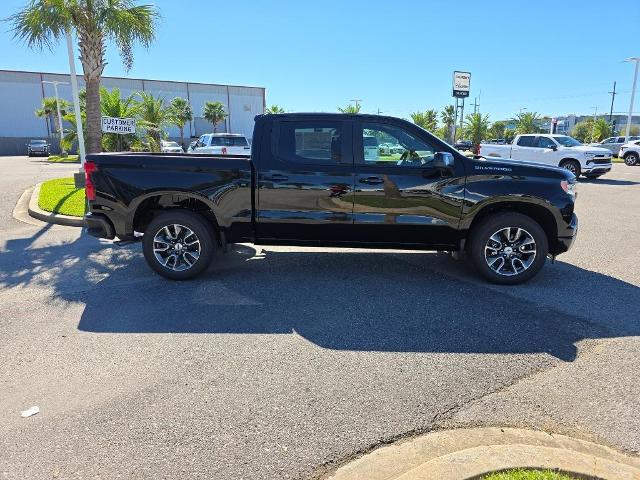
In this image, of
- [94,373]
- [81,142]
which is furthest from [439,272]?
[81,142]

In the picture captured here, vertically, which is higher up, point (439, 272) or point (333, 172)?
point (333, 172)

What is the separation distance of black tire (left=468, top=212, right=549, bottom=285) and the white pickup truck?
15.1 meters

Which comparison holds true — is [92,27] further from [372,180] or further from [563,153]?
[563,153]

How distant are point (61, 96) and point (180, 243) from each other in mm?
68233

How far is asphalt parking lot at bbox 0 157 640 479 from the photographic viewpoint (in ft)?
9.25

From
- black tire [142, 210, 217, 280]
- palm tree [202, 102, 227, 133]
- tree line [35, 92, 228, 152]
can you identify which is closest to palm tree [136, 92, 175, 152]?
tree line [35, 92, 228, 152]

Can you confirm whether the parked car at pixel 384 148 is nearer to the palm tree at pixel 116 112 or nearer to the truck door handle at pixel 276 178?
the truck door handle at pixel 276 178

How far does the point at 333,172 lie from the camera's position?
558cm

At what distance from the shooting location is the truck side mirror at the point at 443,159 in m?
5.27

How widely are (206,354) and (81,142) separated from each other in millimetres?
10641

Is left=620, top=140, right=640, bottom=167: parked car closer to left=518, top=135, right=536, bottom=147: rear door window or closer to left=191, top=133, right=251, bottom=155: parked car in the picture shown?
left=518, top=135, right=536, bottom=147: rear door window

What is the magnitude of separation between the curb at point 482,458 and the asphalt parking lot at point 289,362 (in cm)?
12

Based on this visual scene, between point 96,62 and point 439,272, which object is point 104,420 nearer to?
point 439,272

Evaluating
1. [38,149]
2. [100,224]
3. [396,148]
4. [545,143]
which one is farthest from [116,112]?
[38,149]
